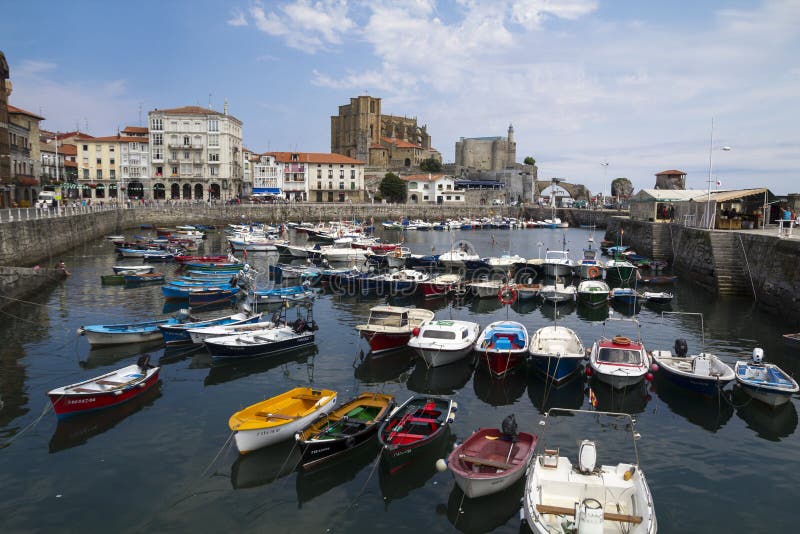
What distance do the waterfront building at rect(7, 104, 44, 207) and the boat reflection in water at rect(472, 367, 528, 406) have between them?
60.4 m

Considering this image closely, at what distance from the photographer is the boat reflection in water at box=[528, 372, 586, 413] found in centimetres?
1980

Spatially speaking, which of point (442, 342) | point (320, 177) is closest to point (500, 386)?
point (442, 342)

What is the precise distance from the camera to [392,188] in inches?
4985

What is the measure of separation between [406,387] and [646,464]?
29.2 ft

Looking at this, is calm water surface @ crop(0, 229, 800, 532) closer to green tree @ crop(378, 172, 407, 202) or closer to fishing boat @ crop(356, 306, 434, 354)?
fishing boat @ crop(356, 306, 434, 354)

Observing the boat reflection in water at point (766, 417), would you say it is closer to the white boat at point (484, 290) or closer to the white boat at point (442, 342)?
the white boat at point (442, 342)

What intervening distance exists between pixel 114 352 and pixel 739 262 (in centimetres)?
3842

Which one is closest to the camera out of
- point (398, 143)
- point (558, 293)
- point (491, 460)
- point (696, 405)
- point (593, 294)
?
point (491, 460)

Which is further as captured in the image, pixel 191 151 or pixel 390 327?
pixel 191 151

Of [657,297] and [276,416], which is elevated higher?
[657,297]

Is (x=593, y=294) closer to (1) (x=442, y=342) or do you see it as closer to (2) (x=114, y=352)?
(1) (x=442, y=342)

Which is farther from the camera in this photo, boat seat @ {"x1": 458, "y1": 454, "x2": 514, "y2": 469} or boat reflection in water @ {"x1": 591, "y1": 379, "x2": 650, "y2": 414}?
boat reflection in water @ {"x1": 591, "y1": 379, "x2": 650, "y2": 414}

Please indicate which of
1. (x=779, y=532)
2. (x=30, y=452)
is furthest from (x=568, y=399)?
(x=30, y=452)

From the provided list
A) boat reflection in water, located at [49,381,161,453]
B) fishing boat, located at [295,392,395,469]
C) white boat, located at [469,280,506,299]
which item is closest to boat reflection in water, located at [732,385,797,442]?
fishing boat, located at [295,392,395,469]
